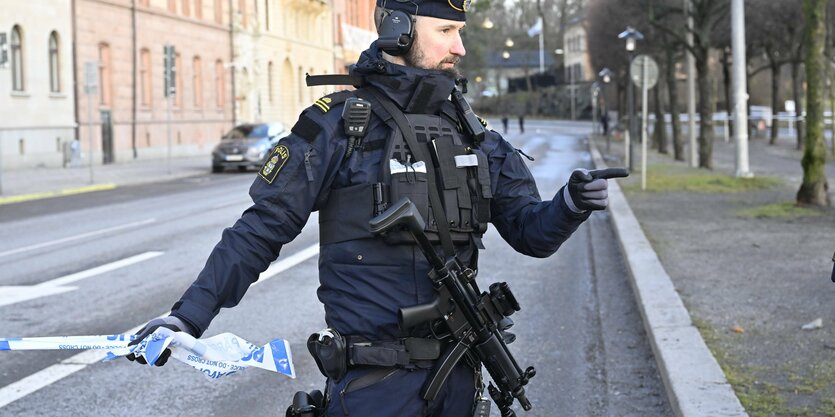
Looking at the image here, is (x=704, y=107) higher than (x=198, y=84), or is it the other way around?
(x=198, y=84)

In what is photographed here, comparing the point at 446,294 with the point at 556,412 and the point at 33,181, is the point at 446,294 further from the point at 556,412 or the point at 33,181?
the point at 33,181

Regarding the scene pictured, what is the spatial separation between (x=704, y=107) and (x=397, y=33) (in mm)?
26751

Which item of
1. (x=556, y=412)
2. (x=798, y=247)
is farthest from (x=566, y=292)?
(x=556, y=412)

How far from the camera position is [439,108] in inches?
136

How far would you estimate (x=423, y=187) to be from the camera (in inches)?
130

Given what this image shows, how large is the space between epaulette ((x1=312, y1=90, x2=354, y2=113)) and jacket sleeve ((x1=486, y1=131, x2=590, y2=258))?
19.1 inches

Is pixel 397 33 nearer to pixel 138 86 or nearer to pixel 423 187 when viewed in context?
pixel 423 187

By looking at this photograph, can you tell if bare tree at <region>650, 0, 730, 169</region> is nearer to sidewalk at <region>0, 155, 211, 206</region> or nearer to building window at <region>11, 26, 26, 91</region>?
sidewalk at <region>0, 155, 211, 206</region>

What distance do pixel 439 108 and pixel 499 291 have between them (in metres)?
0.56

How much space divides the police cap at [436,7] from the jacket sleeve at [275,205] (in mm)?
417

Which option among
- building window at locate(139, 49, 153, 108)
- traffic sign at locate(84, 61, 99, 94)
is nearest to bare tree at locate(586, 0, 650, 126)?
building window at locate(139, 49, 153, 108)

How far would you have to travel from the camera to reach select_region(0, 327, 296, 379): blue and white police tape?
304cm

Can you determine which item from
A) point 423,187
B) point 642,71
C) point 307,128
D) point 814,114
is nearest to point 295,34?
point 307,128

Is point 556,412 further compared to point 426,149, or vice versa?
point 556,412
